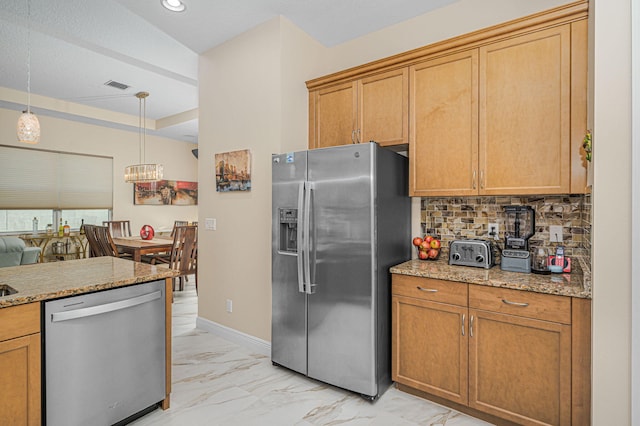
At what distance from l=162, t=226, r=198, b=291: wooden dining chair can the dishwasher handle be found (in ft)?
8.76

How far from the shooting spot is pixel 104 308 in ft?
5.89

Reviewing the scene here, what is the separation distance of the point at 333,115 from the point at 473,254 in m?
1.62

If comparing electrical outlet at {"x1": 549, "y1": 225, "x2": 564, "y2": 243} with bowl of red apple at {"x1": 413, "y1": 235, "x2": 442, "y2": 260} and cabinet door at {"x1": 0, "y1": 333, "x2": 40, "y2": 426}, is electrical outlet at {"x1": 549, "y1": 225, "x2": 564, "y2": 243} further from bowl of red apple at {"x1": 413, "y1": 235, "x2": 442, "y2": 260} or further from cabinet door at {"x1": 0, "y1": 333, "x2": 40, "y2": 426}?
cabinet door at {"x1": 0, "y1": 333, "x2": 40, "y2": 426}

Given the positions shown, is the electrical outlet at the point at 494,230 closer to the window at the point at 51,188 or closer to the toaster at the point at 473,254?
the toaster at the point at 473,254

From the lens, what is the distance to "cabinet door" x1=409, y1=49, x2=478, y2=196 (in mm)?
2320

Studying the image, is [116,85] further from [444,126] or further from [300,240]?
[444,126]

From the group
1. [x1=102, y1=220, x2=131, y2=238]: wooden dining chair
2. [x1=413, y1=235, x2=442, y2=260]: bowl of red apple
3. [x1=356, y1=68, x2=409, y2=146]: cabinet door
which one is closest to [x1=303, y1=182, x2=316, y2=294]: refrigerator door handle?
[x1=356, y1=68, x2=409, y2=146]: cabinet door

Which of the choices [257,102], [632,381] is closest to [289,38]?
[257,102]

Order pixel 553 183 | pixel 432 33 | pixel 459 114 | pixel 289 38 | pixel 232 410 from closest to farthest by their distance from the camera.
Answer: pixel 553 183, pixel 232 410, pixel 459 114, pixel 432 33, pixel 289 38

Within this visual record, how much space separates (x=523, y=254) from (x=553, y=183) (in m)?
0.47

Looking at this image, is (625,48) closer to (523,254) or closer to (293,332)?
(523,254)

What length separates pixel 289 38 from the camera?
307 centimetres

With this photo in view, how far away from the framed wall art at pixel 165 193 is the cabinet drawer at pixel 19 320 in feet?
19.8

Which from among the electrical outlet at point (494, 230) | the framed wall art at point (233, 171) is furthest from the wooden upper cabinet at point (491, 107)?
the framed wall art at point (233, 171)
